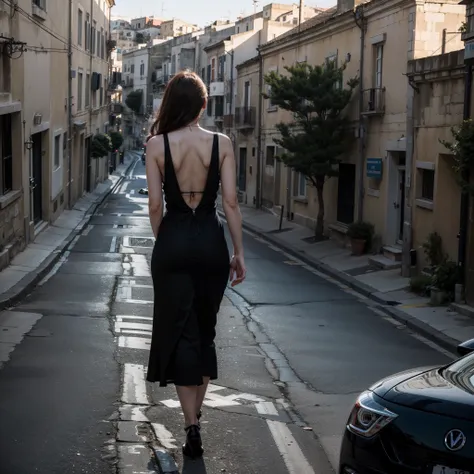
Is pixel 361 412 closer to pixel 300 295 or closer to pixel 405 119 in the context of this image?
pixel 300 295

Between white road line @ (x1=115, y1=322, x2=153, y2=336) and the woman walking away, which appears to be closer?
the woman walking away

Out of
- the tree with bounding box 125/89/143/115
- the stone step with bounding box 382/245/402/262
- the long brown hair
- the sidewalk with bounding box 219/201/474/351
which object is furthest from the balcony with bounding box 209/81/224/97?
the tree with bounding box 125/89/143/115

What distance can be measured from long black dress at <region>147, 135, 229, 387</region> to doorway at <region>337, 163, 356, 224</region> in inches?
699

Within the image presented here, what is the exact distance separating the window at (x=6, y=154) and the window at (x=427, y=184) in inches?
320

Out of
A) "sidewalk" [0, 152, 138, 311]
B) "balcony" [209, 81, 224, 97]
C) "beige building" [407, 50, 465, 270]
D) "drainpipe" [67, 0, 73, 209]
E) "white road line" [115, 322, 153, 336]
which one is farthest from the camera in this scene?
"balcony" [209, 81, 224, 97]

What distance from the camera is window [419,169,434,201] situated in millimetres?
16188

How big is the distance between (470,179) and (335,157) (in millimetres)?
9048

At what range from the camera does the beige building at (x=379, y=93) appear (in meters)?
18.3

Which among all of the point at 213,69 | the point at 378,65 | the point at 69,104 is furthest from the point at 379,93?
the point at 213,69

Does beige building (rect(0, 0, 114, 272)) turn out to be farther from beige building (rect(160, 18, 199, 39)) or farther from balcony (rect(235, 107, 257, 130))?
beige building (rect(160, 18, 199, 39))

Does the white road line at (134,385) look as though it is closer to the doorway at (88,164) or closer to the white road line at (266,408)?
the white road line at (266,408)

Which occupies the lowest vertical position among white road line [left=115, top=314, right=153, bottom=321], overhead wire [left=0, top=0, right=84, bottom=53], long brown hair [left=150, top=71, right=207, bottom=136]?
white road line [left=115, top=314, right=153, bottom=321]

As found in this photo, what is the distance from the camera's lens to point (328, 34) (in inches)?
966

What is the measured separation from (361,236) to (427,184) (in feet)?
13.0
